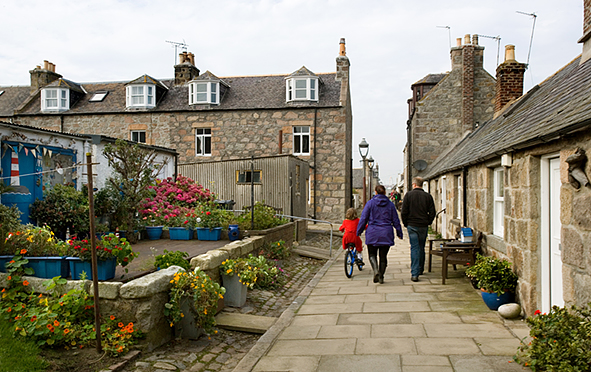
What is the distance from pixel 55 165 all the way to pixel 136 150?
156cm

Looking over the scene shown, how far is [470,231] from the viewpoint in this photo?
356 inches

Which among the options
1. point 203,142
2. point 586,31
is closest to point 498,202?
point 586,31

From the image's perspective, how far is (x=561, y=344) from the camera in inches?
149

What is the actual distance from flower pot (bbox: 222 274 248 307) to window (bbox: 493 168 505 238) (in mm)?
4474

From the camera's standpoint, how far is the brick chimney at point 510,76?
13.3 m

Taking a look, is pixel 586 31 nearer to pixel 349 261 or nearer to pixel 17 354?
pixel 349 261

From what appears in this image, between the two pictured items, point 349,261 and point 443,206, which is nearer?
point 349,261

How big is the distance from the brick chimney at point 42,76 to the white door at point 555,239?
27541 millimetres

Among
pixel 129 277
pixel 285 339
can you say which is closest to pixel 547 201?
pixel 285 339

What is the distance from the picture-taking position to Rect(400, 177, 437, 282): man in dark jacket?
8.48 metres

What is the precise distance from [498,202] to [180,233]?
268 inches

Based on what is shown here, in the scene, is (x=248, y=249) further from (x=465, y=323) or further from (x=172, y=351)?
(x=465, y=323)

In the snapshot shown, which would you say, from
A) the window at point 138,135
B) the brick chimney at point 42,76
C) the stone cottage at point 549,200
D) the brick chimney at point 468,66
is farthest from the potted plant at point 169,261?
the brick chimney at point 42,76

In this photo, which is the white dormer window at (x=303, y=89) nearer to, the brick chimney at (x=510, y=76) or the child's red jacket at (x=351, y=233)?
the brick chimney at (x=510, y=76)
